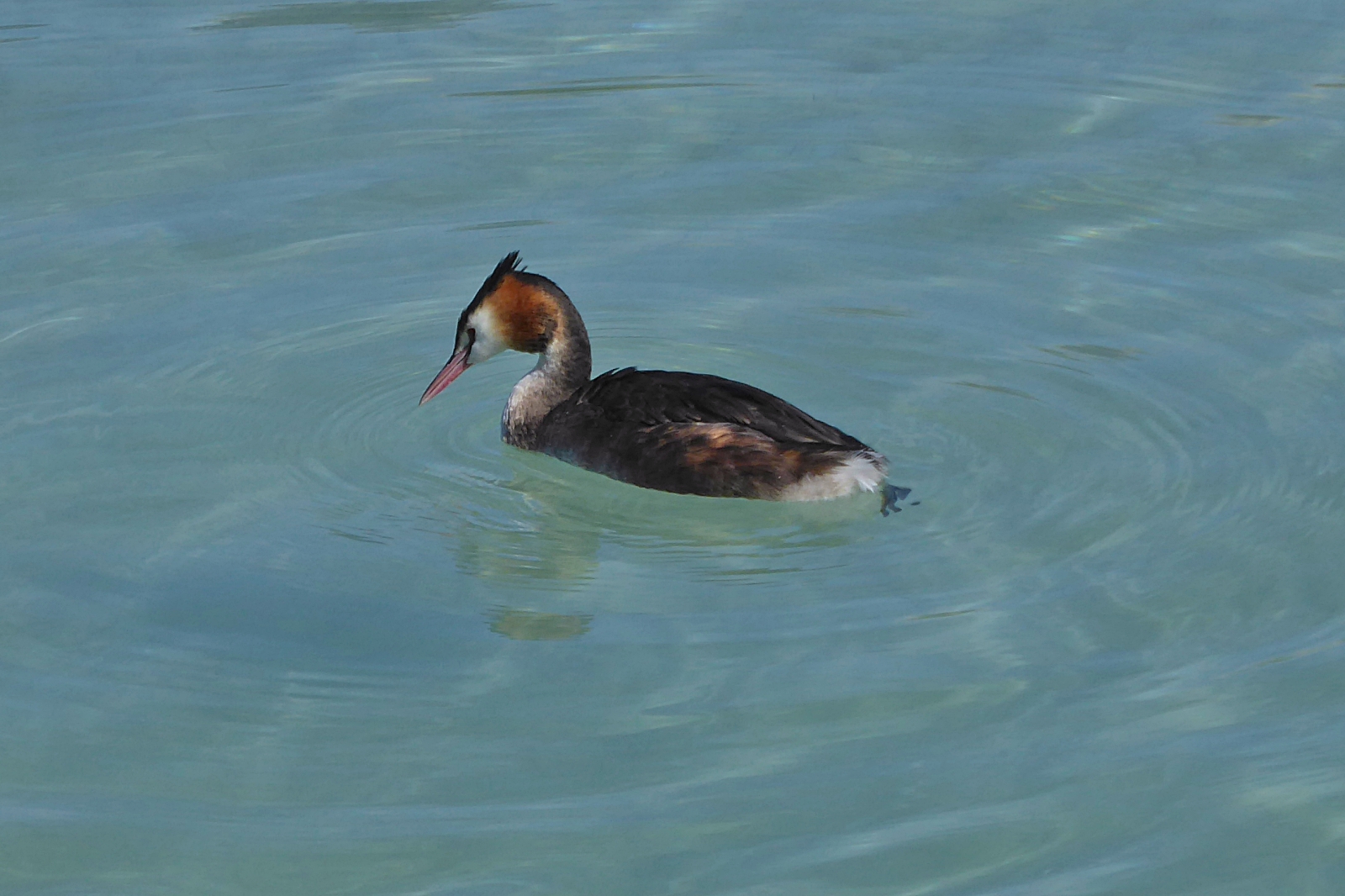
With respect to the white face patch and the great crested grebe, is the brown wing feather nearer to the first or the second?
the great crested grebe

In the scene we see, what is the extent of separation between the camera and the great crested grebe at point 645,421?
23.2 feet

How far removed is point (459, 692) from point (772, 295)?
132 inches

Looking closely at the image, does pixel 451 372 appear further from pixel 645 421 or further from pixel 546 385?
pixel 645 421

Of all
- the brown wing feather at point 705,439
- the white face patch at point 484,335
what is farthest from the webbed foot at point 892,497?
the white face patch at point 484,335

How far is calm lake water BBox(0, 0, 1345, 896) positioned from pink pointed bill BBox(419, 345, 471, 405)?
0.17m

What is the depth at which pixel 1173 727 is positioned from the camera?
5520mm

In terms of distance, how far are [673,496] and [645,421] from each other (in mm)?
297

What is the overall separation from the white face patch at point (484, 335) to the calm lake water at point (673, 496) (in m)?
0.29

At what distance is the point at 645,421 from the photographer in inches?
291

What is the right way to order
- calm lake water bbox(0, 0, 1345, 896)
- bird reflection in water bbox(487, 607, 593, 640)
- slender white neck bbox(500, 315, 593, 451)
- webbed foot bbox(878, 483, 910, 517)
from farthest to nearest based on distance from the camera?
slender white neck bbox(500, 315, 593, 451) → webbed foot bbox(878, 483, 910, 517) → bird reflection in water bbox(487, 607, 593, 640) → calm lake water bbox(0, 0, 1345, 896)

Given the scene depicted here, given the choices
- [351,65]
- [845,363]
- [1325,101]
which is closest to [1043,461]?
[845,363]

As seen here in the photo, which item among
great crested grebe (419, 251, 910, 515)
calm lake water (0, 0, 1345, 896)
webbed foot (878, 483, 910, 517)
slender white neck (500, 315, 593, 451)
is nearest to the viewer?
calm lake water (0, 0, 1345, 896)

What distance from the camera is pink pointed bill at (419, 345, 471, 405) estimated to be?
7.84m

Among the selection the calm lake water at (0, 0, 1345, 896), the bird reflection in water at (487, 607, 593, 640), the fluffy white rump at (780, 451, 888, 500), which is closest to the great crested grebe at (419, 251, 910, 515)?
the fluffy white rump at (780, 451, 888, 500)
